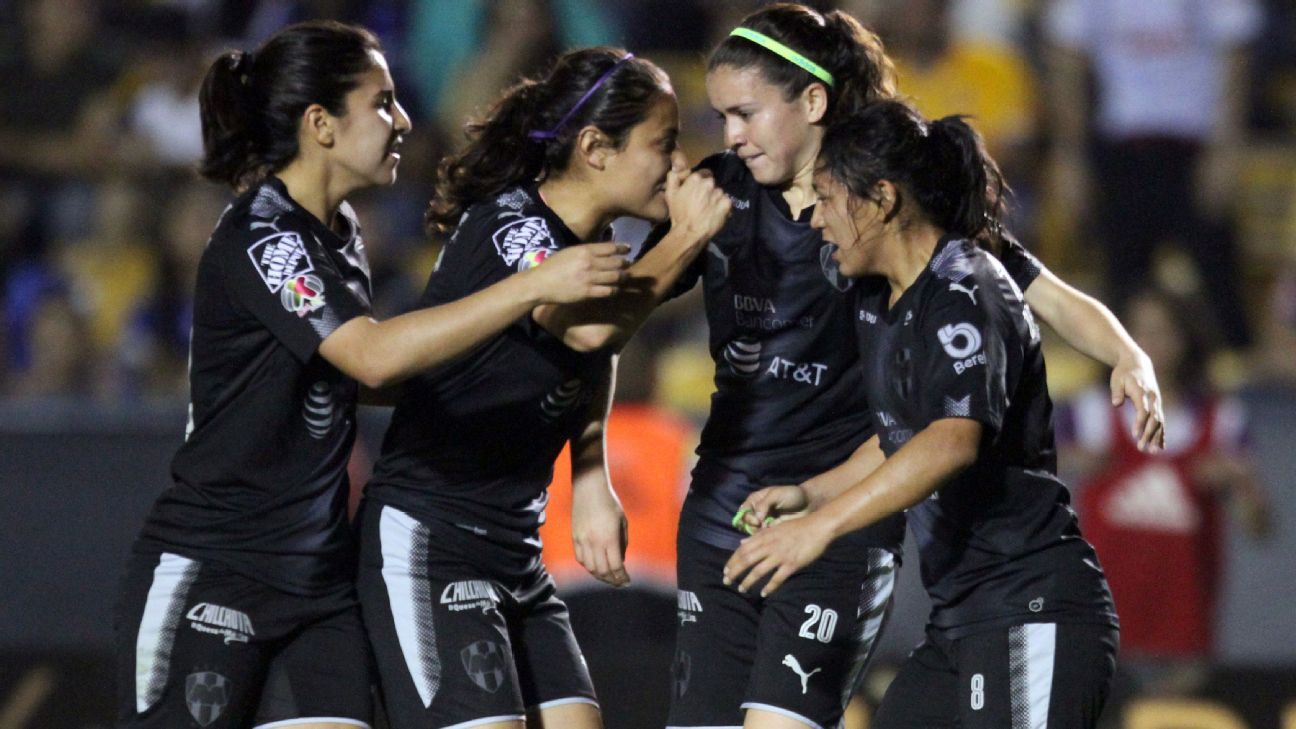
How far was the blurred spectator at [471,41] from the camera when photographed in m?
8.03

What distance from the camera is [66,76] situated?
Result: 8656mm

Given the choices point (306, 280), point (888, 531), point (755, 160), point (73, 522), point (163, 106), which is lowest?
point (73, 522)

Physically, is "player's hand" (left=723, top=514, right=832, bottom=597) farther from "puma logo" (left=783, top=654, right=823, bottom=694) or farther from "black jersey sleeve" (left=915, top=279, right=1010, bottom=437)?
"puma logo" (left=783, top=654, right=823, bottom=694)

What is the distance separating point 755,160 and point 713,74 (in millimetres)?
208

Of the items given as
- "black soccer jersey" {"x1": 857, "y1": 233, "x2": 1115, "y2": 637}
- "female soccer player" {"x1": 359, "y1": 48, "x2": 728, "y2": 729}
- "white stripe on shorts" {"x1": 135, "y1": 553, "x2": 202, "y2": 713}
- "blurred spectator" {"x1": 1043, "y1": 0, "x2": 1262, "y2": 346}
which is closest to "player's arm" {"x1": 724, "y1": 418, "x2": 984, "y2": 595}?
"black soccer jersey" {"x1": 857, "y1": 233, "x2": 1115, "y2": 637}

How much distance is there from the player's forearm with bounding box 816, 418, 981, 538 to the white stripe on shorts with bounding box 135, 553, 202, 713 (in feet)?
4.25

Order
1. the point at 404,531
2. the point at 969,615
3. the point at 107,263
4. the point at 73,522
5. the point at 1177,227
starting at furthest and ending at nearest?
the point at 107,263 → the point at 1177,227 → the point at 73,522 → the point at 404,531 → the point at 969,615

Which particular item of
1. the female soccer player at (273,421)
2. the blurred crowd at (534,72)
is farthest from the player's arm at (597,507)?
the blurred crowd at (534,72)

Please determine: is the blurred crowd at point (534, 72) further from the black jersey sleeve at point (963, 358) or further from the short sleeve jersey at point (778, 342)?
the black jersey sleeve at point (963, 358)

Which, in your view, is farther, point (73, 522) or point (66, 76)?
point (66, 76)

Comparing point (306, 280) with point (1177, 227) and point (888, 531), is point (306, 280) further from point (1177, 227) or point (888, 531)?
point (1177, 227)

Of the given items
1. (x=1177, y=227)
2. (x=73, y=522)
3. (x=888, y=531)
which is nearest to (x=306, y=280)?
(x=888, y=531)

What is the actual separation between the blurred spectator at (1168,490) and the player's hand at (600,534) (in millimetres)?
3058

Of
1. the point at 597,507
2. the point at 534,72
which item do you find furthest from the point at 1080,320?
the point at 534,72
